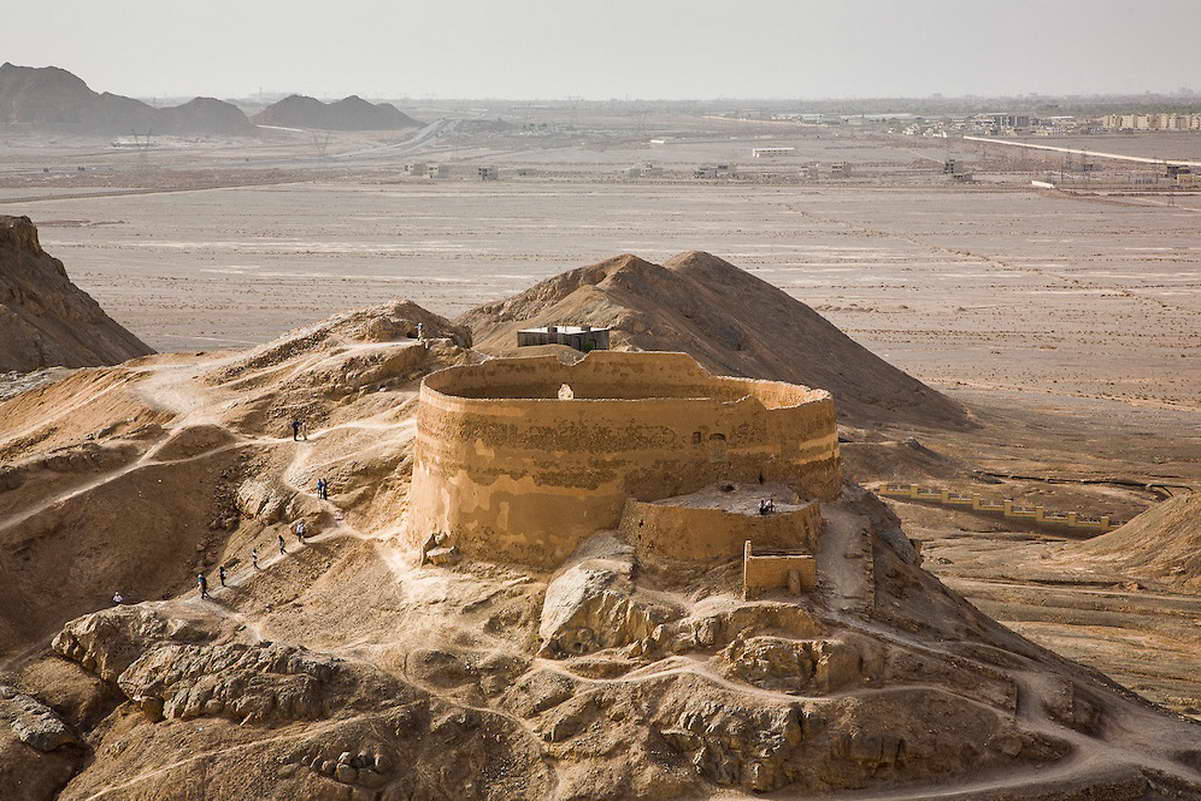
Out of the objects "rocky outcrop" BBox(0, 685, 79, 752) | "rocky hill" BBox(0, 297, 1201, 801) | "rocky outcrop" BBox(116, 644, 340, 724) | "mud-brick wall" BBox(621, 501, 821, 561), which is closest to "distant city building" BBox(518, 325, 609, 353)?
"rocky hill" BBox(0, 297, 1201, 801)

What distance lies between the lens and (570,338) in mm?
48688

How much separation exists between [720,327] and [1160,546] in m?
21.2

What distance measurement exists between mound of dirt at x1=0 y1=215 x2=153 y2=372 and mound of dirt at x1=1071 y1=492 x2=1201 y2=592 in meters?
29.8

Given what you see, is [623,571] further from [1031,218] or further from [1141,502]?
[1031,218]

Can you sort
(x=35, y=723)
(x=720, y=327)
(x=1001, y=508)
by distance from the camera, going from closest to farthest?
1. (x=35, y=723)
2. (x=1001, y=508)
3. (x=720, y=327)

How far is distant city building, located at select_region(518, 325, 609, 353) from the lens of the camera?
48.4 meters

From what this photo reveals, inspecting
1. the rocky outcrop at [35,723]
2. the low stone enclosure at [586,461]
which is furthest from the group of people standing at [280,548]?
the rocky outcrop at [35,723]

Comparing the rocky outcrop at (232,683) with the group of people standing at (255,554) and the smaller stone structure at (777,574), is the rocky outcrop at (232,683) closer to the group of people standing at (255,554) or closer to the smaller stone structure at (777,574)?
the group of people standing at (255,554)

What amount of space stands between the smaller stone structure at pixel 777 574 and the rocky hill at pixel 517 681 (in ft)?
0.79

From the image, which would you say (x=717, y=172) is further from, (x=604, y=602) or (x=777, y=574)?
(x=777, y=574)

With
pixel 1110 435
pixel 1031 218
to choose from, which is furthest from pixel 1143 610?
pixel 1031 218

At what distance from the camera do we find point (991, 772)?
23.0 m

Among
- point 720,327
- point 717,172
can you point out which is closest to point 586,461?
point 720,327

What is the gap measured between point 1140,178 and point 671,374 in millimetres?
138926
